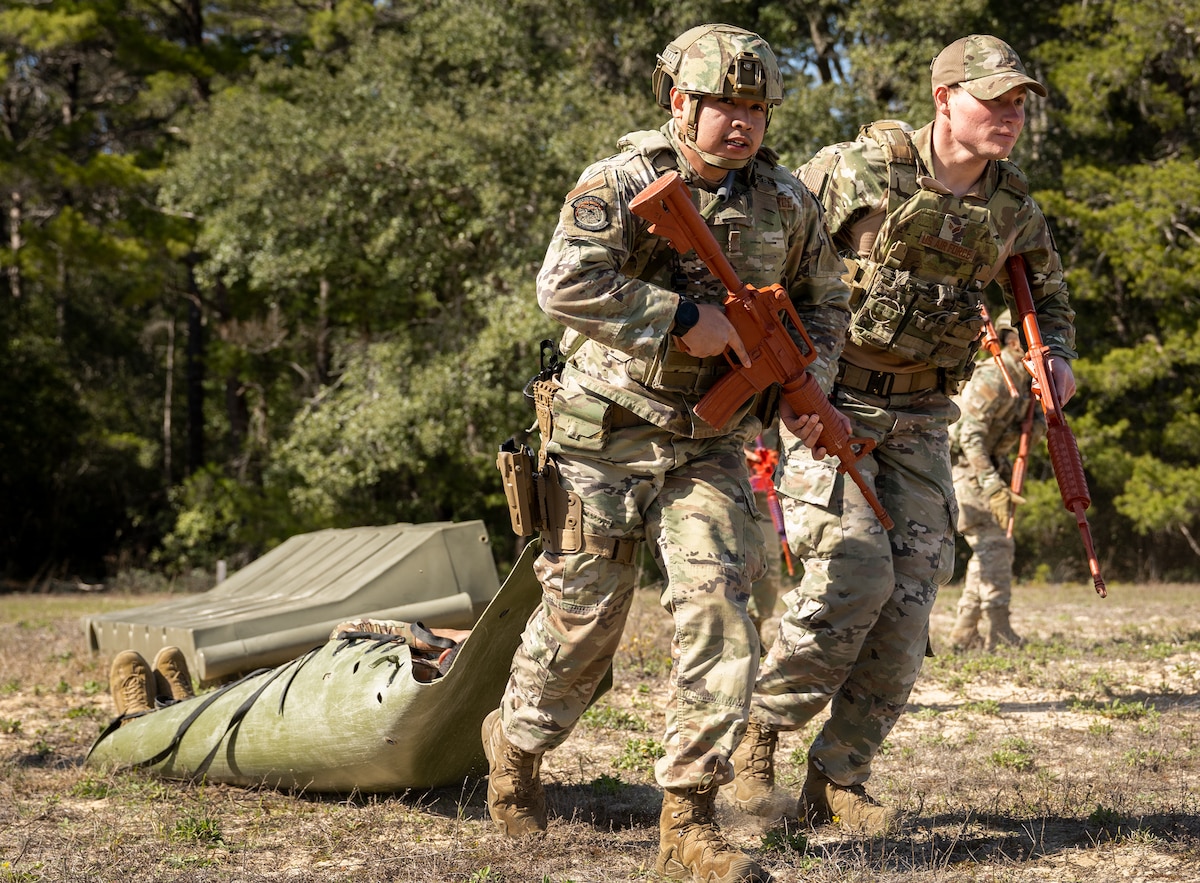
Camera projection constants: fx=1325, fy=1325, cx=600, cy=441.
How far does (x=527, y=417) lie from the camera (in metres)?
18.8

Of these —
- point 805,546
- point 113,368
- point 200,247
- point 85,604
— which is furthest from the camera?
point 113,368

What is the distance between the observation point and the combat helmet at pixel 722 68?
12.1 feet

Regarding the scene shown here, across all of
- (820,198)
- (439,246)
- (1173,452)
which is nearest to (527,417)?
(439,246)

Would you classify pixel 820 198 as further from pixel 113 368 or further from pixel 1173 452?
pixel 113 368

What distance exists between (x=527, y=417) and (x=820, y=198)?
47.3 ft

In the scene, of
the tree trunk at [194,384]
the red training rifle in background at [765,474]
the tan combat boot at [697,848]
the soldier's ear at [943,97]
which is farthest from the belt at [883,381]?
the tree trunk at [194,384]

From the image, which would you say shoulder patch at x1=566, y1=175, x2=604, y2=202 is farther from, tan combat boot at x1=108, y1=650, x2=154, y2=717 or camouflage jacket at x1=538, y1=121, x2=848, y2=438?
tan combat boot at x1=108, y1=650, x2=154, y2=717

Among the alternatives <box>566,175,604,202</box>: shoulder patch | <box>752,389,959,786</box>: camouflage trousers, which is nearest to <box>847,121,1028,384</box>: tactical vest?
<box>752,389,959,786</box>: camouflage trousers

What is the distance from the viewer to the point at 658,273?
3.93 meters

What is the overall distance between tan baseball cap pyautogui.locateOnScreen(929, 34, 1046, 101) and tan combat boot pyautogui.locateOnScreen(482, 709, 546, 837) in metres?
2.50

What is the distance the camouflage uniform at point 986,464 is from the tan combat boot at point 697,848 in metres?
4.90

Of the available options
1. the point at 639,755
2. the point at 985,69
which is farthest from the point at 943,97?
the point at 639,755

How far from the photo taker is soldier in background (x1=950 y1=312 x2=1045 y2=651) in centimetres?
814

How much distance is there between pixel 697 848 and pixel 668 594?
26.8 inches
